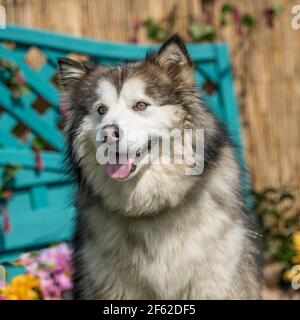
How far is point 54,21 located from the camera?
5.51 m

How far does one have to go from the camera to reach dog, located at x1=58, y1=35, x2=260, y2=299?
322 cm

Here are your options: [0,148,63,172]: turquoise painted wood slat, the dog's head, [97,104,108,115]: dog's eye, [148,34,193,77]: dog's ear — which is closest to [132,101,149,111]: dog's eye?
the dog's head

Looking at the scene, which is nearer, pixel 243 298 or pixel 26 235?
pixel 243 298

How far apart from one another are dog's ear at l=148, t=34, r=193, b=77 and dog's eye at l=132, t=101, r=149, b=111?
26 cm

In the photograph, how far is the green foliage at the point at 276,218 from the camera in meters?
5.29

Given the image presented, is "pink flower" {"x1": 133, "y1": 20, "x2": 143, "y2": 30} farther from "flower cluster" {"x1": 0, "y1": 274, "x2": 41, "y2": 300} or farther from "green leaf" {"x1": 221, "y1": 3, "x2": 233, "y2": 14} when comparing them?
"flower cluster" {"x1": 0, "y1": 274, "x2": 41, "y2": 300}

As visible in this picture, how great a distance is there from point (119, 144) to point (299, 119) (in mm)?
2851

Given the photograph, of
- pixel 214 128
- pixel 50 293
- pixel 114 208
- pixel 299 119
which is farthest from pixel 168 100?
pixel 299 119

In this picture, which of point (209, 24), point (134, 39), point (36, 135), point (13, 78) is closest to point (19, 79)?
point (13, 78)

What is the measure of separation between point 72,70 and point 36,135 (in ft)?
5.26

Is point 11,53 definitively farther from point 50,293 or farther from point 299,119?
point 299,119

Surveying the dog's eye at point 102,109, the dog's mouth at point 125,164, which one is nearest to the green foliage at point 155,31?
the dog's eye at point 102,109
